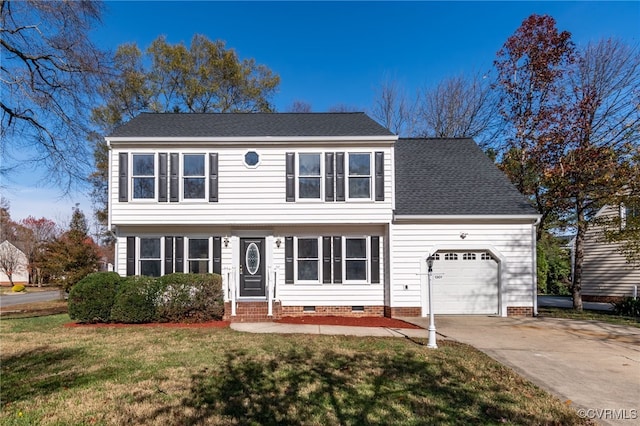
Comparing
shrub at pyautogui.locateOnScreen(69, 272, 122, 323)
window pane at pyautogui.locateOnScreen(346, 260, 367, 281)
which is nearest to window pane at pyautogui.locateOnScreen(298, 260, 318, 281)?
window pane at pyautogui.locateOnScreen(346, 260, 367, 281)

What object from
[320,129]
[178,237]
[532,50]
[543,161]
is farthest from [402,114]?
[178,237]

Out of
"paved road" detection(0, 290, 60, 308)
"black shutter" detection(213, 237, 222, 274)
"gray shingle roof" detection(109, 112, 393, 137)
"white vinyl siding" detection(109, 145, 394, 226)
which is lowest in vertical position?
"paved road" detection(0, 290, 60, 308)

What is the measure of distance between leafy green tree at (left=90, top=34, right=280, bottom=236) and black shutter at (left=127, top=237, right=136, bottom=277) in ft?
35.9

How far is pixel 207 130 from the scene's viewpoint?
12445 mm

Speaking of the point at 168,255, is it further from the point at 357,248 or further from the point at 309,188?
the point at 357,248

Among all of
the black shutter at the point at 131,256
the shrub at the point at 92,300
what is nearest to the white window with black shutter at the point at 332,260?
the black shutter at the point at 131,256

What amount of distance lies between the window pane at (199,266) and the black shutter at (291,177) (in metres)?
3.40

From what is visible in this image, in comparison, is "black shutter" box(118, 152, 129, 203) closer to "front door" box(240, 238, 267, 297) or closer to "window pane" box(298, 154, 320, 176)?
"front door" box(240, 238, 267, 297)

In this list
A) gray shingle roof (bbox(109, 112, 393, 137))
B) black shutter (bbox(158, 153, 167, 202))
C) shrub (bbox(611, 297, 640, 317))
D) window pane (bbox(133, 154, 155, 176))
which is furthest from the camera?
shrub (bbox(611, 297, 640, 317))

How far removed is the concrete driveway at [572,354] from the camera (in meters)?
4.88

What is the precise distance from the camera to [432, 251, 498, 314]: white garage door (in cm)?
1193

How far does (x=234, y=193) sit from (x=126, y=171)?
3.35 m

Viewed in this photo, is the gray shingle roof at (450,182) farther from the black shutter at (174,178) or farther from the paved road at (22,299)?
the paved road at (22,299)

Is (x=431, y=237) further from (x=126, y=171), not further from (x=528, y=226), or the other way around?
(x=126, y=171)
